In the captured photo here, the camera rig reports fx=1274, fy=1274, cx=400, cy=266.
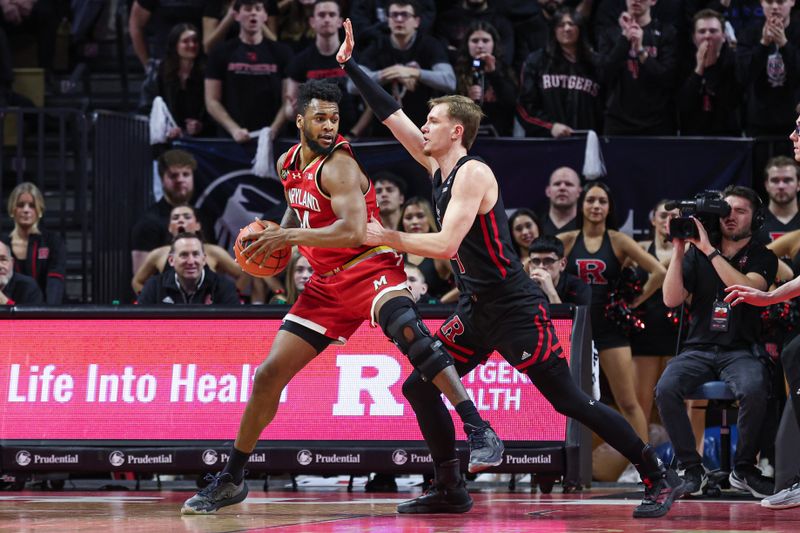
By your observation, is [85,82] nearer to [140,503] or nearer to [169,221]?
[169,221]

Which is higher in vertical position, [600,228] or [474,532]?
[600,228]

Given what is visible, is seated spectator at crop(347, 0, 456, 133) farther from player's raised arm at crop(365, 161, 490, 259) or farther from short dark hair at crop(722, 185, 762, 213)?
player's raised arm at crop(365, 161, 490, 259)

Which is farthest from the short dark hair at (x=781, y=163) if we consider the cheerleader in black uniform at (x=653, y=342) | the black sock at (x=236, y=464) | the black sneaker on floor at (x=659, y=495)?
the black sock at (x=236, y=464)

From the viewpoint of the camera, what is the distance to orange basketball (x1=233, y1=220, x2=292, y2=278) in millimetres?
6219

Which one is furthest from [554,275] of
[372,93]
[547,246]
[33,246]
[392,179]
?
[33,246]

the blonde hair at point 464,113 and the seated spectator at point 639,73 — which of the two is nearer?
the blonde hair at point 464,113

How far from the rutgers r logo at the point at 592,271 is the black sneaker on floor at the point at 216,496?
12.5ft

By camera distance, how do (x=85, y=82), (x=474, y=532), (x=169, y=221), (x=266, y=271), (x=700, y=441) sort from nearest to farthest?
(x=474, y=532), (x=266, y=271), (x=700, y=441), (x=169, y=221), (x=85, y=82)

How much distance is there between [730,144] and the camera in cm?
1051

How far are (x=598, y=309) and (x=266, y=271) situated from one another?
11.9 feet

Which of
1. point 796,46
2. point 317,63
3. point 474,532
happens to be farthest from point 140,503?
point 796,46

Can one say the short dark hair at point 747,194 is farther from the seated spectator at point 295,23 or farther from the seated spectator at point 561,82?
the seated spectator at point 295,23

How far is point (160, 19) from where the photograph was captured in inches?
511

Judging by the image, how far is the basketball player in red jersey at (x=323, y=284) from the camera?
6.34 metres
